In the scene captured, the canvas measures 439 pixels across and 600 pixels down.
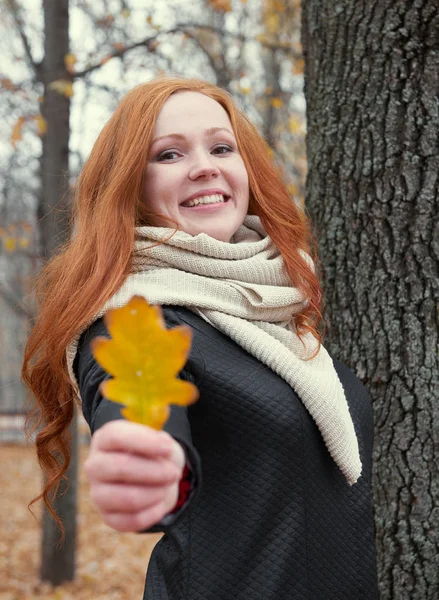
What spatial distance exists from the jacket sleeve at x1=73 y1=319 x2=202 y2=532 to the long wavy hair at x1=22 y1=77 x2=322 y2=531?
4cm

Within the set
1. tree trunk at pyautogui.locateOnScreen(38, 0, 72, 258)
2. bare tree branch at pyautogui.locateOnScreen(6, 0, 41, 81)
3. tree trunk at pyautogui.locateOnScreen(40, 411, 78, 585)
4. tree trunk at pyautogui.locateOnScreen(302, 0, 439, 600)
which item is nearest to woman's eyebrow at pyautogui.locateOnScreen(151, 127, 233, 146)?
tree trunk at pyautogui.locateOnScreen(302, 0, 439, 600)

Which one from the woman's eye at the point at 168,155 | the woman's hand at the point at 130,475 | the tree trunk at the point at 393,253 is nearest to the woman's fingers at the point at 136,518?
the woman's hand at the point at 130,475

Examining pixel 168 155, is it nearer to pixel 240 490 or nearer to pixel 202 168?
pixel 202 168

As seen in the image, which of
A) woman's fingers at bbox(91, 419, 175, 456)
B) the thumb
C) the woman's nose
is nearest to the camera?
woman's fingers at bbox(91, 419, 175, 456)

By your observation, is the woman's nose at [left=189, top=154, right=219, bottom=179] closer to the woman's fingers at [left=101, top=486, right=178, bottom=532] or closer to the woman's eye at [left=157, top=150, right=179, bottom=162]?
the woman's eye at [left=157, top=150, right=179, bottom=162]

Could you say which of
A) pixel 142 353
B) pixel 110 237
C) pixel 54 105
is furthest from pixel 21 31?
pixel 142 353

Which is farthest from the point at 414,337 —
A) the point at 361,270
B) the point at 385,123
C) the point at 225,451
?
the point at 225,451

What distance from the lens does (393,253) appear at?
2271 mm

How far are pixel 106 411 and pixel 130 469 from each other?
25 centimetres

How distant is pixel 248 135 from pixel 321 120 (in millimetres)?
633

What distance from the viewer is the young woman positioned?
1.48m

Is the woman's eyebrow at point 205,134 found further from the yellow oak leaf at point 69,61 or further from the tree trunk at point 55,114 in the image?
the yellow oak leaf at point 69,61

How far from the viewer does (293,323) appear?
5.89 ft

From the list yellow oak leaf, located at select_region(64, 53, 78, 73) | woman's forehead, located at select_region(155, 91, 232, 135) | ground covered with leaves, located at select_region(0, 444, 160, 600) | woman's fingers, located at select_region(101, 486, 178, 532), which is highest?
woman's forehead, located at select_region(155, 91, 232, 135)
